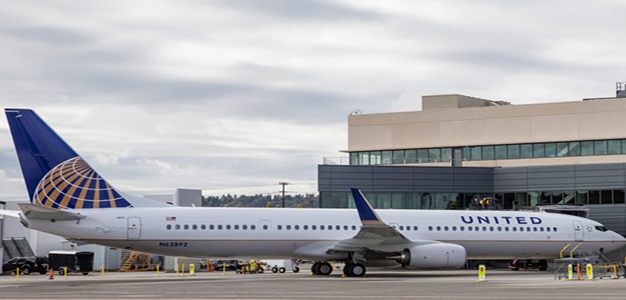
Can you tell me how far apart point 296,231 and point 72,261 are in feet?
60.7

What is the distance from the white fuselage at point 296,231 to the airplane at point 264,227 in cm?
4

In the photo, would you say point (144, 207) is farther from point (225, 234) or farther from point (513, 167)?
point (513, 167)

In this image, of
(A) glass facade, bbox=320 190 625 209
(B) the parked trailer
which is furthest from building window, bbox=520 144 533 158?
(B) the parked trailer

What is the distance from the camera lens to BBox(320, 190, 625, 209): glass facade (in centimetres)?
5691

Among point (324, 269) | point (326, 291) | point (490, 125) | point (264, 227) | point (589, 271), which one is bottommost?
point (326, 291)

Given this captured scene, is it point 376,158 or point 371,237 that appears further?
point 376,158

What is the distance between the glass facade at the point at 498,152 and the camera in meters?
61.2

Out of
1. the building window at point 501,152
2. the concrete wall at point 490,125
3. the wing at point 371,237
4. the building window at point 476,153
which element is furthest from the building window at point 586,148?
the wing at point 371,237

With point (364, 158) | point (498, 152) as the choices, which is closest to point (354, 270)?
point (498, 152)

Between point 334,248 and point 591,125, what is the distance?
26218 mm

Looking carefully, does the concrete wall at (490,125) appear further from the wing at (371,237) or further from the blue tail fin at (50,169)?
the blue tail fin at (50,169)

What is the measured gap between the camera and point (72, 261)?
54906 mm

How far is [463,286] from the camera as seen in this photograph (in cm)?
3359

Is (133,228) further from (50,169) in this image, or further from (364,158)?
(364,158)
